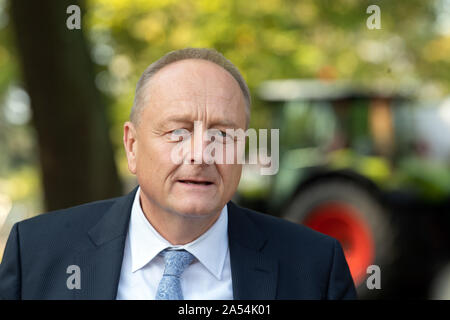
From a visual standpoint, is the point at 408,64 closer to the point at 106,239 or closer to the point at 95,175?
the point at 95,175

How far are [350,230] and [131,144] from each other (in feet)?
14.2

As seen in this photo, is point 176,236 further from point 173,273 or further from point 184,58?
point 184,58

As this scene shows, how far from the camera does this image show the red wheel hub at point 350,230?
5699 mm

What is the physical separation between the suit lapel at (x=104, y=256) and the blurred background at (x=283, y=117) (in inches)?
100

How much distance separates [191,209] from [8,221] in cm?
682

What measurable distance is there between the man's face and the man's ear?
6 centimetres

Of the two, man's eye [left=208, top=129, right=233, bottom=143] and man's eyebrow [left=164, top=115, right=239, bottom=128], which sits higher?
man's eyebrow [left=164, top=115, right=239, bottom=128]

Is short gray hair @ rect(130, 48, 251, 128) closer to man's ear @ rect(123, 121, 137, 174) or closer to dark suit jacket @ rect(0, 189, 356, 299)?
man's ear @ rect(123, 121, 137, 174)

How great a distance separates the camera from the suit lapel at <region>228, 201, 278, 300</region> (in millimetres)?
1931

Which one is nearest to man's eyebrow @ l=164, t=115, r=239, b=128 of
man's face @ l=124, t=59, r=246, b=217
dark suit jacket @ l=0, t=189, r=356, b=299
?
man's face @ l=124, t=59, r=246, b=217

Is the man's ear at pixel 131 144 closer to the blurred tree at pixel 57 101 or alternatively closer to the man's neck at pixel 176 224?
the man's neck at pixel 176 224

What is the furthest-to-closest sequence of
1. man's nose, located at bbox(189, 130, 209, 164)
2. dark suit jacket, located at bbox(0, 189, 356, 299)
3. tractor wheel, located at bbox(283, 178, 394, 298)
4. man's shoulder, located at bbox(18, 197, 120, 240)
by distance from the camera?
tractor wheel, located at bbox(283, 178, 394, 298), man's shoulder, located at bbox(18, 197, 120, 240), dark suit jacket, located at bbox(0, 189, 356, 299), man's nose, located at bbox(189, 130, 209, 164)

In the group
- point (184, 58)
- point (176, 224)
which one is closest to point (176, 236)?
point (176, 224)

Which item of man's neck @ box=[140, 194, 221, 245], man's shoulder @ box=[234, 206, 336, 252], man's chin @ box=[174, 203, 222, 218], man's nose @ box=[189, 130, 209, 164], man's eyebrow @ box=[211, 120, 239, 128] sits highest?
man's eyebrow @ box=[211, 120, 239, 128]
